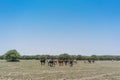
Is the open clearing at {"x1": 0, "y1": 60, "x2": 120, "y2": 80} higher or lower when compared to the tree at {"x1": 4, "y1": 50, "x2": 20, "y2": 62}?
lower

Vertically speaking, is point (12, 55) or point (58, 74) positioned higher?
point (12, 55)

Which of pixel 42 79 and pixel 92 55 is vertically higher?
pixel 92 55

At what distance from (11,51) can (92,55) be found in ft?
277

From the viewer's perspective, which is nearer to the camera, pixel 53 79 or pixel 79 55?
pixel 53 79

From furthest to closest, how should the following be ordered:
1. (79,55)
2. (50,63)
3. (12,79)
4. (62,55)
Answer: (79,55) < (62,55) < (50,63) < (12,79)

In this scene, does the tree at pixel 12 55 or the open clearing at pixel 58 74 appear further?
the tree at pixel 12 55

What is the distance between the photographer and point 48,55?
16975 centimetres

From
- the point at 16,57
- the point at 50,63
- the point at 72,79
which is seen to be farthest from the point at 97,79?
the point at 16,57

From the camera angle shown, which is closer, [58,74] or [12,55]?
[58,74]

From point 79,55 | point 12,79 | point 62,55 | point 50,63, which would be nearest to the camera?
point 12,79

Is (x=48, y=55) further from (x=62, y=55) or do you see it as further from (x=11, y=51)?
(x=11, y=51)

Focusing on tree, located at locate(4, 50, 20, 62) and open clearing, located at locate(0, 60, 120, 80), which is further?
tree, located at locate(4, 50, 20, 62)

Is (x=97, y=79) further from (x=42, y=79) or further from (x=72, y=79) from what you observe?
(x=42, y=79)

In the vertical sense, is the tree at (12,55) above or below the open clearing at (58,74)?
above
